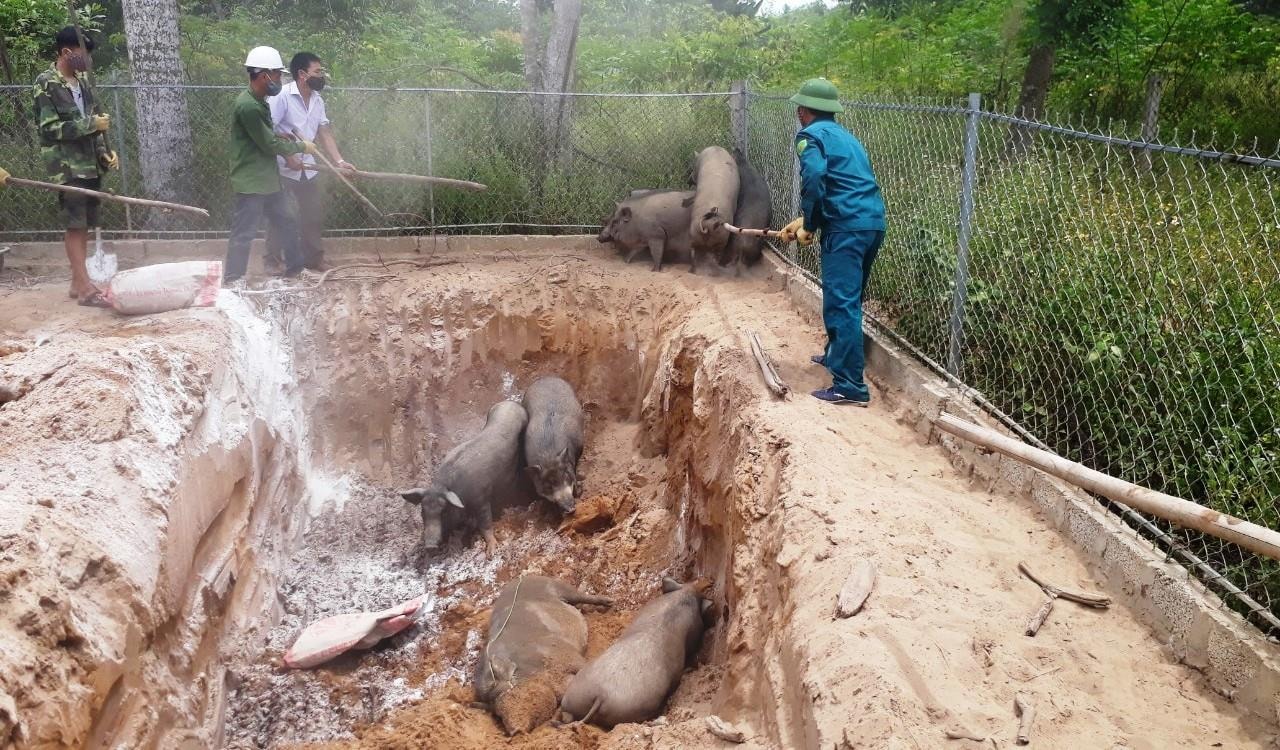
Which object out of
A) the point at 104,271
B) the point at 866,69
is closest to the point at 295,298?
the point at 104,271

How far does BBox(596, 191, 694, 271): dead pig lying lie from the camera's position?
9164 mm

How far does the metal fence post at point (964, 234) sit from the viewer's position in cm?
516

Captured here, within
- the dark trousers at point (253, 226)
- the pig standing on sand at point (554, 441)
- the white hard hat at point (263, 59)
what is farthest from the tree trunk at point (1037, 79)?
the dark trousers at point (253, 226)

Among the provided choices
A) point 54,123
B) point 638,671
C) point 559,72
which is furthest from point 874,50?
point 638,671

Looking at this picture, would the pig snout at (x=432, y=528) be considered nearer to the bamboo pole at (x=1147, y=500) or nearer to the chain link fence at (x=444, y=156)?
the chain link fence at (x=444, y=156)

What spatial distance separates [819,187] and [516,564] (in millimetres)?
3507

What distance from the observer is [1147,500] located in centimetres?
316

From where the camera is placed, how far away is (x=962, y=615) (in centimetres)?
360

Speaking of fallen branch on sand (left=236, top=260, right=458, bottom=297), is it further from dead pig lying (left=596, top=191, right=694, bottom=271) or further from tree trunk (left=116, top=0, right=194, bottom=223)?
tree trunk (left=116, top=0, right=194, bottom=223)

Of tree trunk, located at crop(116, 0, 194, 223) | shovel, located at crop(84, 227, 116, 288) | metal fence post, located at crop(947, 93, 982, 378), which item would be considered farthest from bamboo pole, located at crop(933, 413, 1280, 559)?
tree trunk, located at crop(116, 0, 194, 223)

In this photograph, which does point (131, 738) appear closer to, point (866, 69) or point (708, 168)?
point (708, 168)

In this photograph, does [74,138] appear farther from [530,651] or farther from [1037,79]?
[1037,79]

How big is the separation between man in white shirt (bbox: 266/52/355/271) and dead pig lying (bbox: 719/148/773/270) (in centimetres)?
364

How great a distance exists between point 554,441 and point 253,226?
321 centimetres
